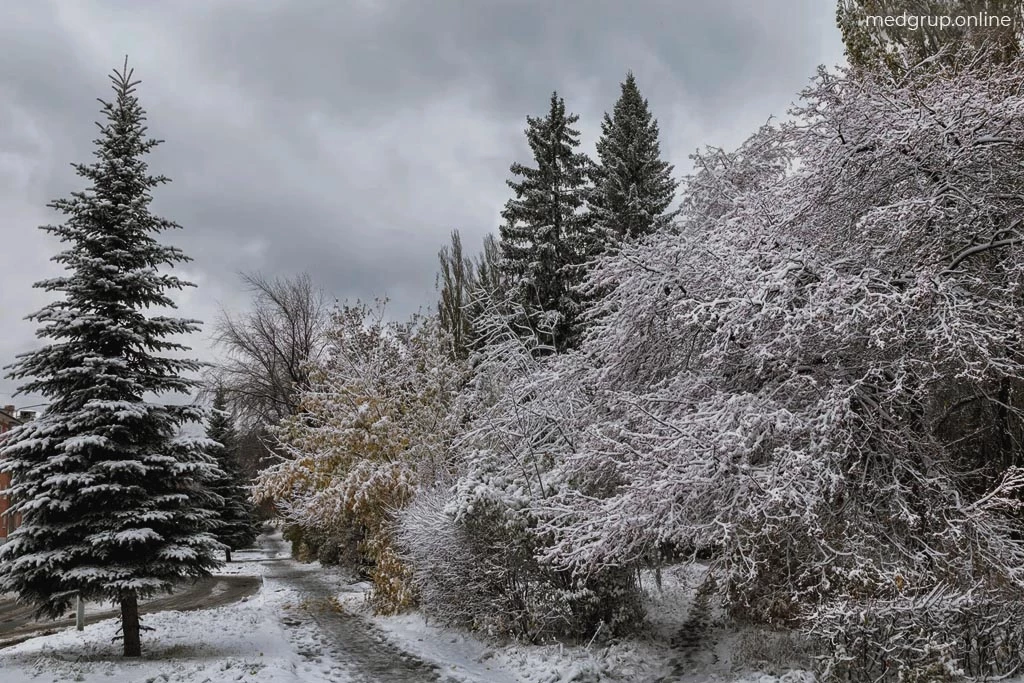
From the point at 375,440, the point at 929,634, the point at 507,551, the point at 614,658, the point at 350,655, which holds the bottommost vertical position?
the point at 614,658

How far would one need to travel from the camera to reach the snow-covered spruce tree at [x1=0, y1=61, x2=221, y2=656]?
31.9 feet

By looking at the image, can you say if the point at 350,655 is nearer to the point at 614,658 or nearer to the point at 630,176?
the point at 614,658

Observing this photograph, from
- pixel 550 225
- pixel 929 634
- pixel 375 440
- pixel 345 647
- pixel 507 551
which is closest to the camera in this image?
pixel 929 634

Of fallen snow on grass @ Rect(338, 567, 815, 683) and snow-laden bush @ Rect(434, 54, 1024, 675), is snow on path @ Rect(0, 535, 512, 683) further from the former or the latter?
snow-laden bush @ Rect(434, 54, 1024, 675)

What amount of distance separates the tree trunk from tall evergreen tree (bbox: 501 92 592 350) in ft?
36.0

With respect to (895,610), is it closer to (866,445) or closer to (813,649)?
(866,445)

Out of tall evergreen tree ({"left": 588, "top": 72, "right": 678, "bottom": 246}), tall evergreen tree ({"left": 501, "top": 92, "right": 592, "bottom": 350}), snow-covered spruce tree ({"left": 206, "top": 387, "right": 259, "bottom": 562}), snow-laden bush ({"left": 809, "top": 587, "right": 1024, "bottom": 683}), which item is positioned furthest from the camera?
snow-covered spruce tree ({"left": 206, "top": 387, "right": 259, "bottom": 562})

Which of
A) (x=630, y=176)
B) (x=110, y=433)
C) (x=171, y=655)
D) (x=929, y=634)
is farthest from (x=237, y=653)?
(x=630, y=176)

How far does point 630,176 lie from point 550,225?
444cm

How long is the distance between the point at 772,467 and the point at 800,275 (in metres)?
2.02

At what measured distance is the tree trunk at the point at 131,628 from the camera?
10.1 metres

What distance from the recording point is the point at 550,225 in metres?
19.2

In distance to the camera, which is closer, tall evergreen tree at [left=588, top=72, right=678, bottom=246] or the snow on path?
the snow on path

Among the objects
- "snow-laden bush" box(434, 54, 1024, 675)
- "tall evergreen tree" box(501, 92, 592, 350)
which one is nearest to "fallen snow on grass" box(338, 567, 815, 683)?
"snow-laden bush" box(434, 54, 1024, 675)
